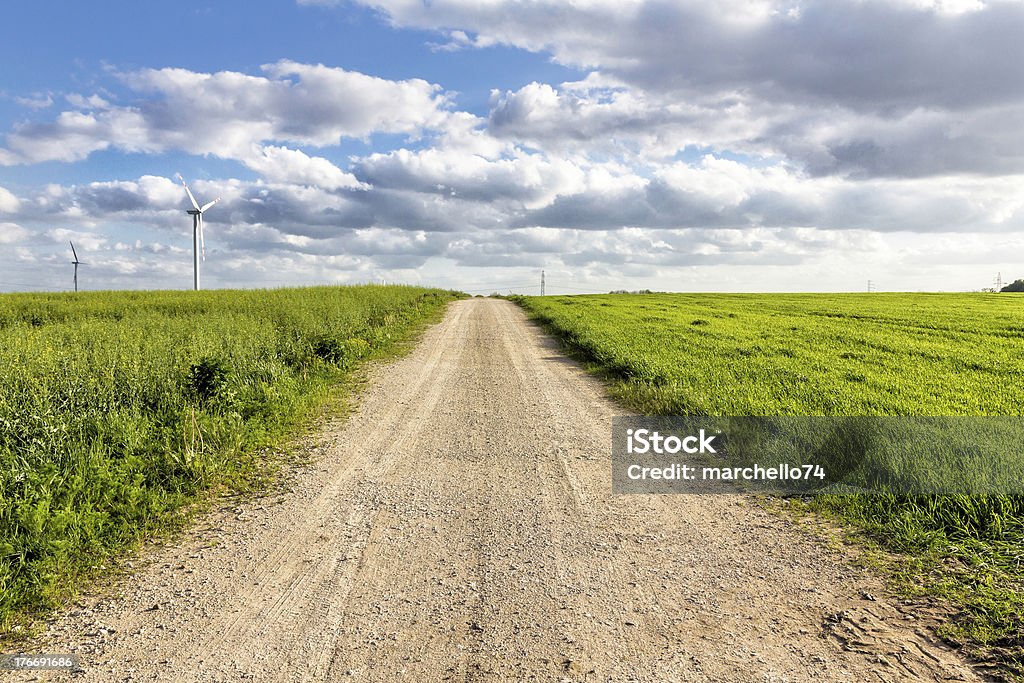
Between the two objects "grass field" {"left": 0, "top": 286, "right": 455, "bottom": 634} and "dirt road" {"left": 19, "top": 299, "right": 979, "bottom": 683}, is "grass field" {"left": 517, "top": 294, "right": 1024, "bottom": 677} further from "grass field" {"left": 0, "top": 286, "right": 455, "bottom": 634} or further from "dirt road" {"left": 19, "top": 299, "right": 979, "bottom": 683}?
"grass field" {"left": 0, "top": 286, "right": 455, "bottom": 634}

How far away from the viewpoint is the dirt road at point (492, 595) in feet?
12.5

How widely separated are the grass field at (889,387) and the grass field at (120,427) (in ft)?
19.9

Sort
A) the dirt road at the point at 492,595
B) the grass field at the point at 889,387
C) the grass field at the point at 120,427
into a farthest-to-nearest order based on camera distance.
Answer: the grass field at the point at 120,427, the grass field at the point at 889,387, the dirt road at the point at 492,595


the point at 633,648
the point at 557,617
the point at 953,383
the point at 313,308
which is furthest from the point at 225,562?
the point at 313,308

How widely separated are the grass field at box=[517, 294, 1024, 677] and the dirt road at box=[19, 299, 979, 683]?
577 millimetres

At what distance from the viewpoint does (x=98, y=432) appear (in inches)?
295

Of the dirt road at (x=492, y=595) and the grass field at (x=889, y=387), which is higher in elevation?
the grass field at (x=889, y=387)

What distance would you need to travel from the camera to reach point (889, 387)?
11688 mm

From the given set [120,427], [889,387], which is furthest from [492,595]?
[889,387]

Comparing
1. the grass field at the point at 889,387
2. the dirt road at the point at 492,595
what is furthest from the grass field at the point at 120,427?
the grass field at the point at 889,387

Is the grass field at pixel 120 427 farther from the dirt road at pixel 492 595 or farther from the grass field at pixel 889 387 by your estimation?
the grass field at pixel 889 387

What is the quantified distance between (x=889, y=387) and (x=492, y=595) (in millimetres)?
10001

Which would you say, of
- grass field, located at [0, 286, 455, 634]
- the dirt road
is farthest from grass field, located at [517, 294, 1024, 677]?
grass field, located at [0, 286, 455, 634]

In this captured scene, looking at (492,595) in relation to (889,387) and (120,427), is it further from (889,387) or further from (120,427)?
(889,387)
